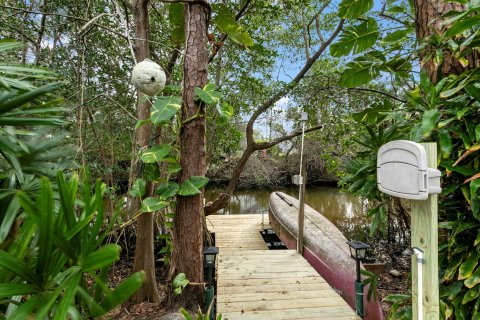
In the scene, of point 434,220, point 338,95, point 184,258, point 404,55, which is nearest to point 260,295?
point 184,258

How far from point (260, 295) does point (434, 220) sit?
1.98 m

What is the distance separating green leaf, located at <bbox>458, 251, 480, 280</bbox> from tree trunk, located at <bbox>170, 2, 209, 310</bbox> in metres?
1.75

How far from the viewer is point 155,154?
2.11 m

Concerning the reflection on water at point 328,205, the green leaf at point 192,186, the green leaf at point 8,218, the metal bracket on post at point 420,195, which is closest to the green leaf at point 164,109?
the green leaf at point 192,186

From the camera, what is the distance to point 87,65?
159 inches

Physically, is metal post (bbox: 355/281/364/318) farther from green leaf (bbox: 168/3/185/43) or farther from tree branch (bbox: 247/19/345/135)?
tree branch (bbox: 247/19/345/135)

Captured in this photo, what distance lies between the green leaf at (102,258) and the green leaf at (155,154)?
4.45ft

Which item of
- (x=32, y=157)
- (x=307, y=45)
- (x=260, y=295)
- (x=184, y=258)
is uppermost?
(x=307, y=45)

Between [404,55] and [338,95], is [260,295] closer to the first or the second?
[404,55]

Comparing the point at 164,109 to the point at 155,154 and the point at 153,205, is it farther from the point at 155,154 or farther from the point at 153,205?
the point at 153,205

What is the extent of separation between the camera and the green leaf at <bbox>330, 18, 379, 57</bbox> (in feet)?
8.66

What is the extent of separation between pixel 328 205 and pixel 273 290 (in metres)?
9.26

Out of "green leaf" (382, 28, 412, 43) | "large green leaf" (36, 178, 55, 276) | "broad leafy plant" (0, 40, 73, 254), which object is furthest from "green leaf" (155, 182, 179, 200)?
"green leaf" (382, 28, 412, 43)

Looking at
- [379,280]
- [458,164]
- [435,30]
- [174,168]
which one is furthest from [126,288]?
[379,280]
